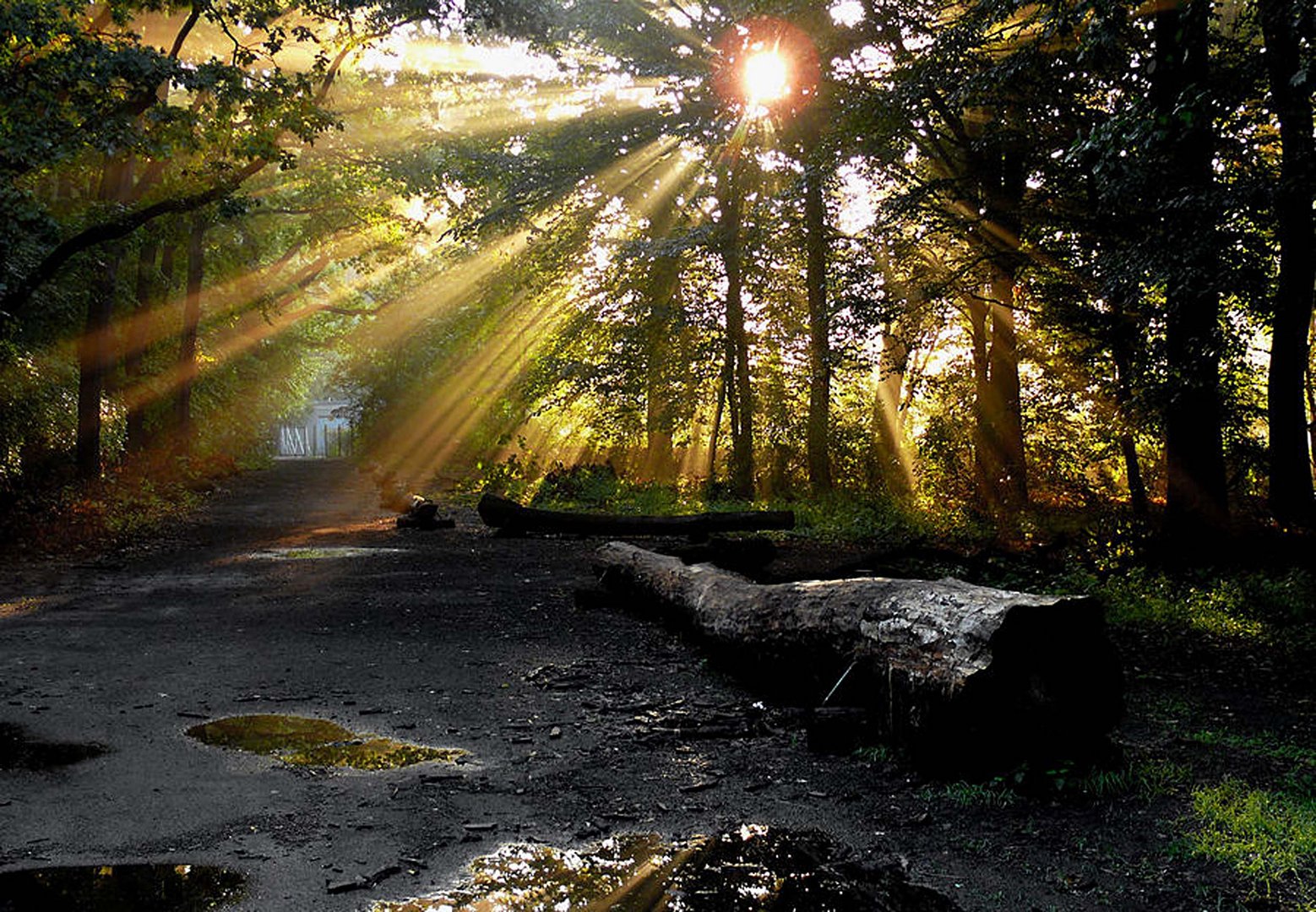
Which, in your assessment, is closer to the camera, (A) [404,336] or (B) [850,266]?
(B) [850,266]

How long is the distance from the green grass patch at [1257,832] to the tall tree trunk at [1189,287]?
5.19 metres

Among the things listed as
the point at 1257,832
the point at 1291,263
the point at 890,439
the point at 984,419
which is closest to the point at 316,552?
the point at 984,419

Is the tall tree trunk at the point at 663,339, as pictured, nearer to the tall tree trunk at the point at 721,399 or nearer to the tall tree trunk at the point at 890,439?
the tall tree trunk at the point at 721,399

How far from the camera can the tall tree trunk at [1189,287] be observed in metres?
8.55

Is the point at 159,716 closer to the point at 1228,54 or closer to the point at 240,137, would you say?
the point at 240,137

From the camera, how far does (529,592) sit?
35.6 feet

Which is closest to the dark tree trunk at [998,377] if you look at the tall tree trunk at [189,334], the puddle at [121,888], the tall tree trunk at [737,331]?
the tall tree trunk at [737,331]

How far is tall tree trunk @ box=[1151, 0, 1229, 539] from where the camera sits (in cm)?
855

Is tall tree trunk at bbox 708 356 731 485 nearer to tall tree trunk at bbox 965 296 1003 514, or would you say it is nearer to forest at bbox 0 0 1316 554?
forest at bbox 0 0 1316 554

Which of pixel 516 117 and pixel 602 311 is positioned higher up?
pixel 516 117

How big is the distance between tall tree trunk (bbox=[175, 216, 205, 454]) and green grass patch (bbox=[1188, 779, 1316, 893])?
29363 mm

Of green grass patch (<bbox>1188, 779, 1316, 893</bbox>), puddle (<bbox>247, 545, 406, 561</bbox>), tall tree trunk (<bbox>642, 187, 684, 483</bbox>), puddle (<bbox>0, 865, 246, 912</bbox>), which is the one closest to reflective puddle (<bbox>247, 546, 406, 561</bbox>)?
puddle (<bbox>247, 545, 406, 561</bbox>)

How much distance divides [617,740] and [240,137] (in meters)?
13.5

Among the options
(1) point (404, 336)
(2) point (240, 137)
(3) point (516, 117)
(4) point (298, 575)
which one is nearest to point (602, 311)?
(3) point (516, 117)
